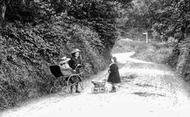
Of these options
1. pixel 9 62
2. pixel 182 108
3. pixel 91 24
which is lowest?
pixel 182 108

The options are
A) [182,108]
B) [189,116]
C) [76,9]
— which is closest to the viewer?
[189,116]

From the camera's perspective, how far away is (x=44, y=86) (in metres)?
12.2

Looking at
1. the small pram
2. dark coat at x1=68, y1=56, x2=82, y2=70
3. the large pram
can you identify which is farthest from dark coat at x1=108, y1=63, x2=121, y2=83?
dark coat at x1=68, y1=56, x2=82, y2=70

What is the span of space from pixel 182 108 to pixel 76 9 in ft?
46.2

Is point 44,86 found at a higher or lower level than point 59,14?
lower

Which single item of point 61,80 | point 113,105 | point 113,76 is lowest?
point 113,105

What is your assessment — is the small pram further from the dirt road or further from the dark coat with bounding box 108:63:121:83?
the dark coat with bounding box 108:63:121:83

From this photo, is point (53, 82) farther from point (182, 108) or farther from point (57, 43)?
point (182, 108)

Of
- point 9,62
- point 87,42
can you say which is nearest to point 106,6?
point 87,42

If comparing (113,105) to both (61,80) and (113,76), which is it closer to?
(113,76)

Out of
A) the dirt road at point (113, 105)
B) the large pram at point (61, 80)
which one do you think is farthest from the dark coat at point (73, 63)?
the dirt road at point (113, 105)

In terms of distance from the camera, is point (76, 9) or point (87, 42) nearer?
point (87, 42)

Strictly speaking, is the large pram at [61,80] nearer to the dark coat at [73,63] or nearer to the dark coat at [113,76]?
the dark coat at [73,63]

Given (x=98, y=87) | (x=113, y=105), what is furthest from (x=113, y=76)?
(x=113, y=105)
